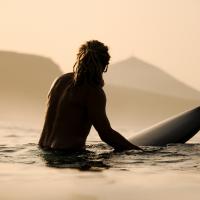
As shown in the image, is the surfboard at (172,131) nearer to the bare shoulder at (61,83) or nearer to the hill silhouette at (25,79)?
the bare shoulder at (61,83)

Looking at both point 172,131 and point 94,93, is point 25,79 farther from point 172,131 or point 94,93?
point 94,93

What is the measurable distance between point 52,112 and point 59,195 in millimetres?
2547

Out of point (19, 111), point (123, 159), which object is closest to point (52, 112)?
point (123, 159)

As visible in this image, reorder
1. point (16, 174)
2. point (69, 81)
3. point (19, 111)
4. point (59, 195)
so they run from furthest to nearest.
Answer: point (19, 111), point (69, 81), point (16, 174), point (59, 195)

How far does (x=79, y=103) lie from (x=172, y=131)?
2.78 m

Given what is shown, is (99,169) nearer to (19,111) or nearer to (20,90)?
(19,111)

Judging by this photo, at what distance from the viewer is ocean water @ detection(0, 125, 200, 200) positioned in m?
3.96

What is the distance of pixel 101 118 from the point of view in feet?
20.1

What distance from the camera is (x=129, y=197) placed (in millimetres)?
3855

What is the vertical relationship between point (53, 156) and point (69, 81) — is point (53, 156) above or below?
below

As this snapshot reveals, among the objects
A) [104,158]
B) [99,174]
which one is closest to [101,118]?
[104,158]

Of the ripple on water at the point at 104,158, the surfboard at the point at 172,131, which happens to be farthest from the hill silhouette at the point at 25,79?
the ripple on water at the point at 104,158

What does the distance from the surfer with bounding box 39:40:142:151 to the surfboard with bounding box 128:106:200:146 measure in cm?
184

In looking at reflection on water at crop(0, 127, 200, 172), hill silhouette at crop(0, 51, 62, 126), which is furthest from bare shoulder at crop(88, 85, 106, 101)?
hill silhouette at crop(0, 51, 62, 126)
